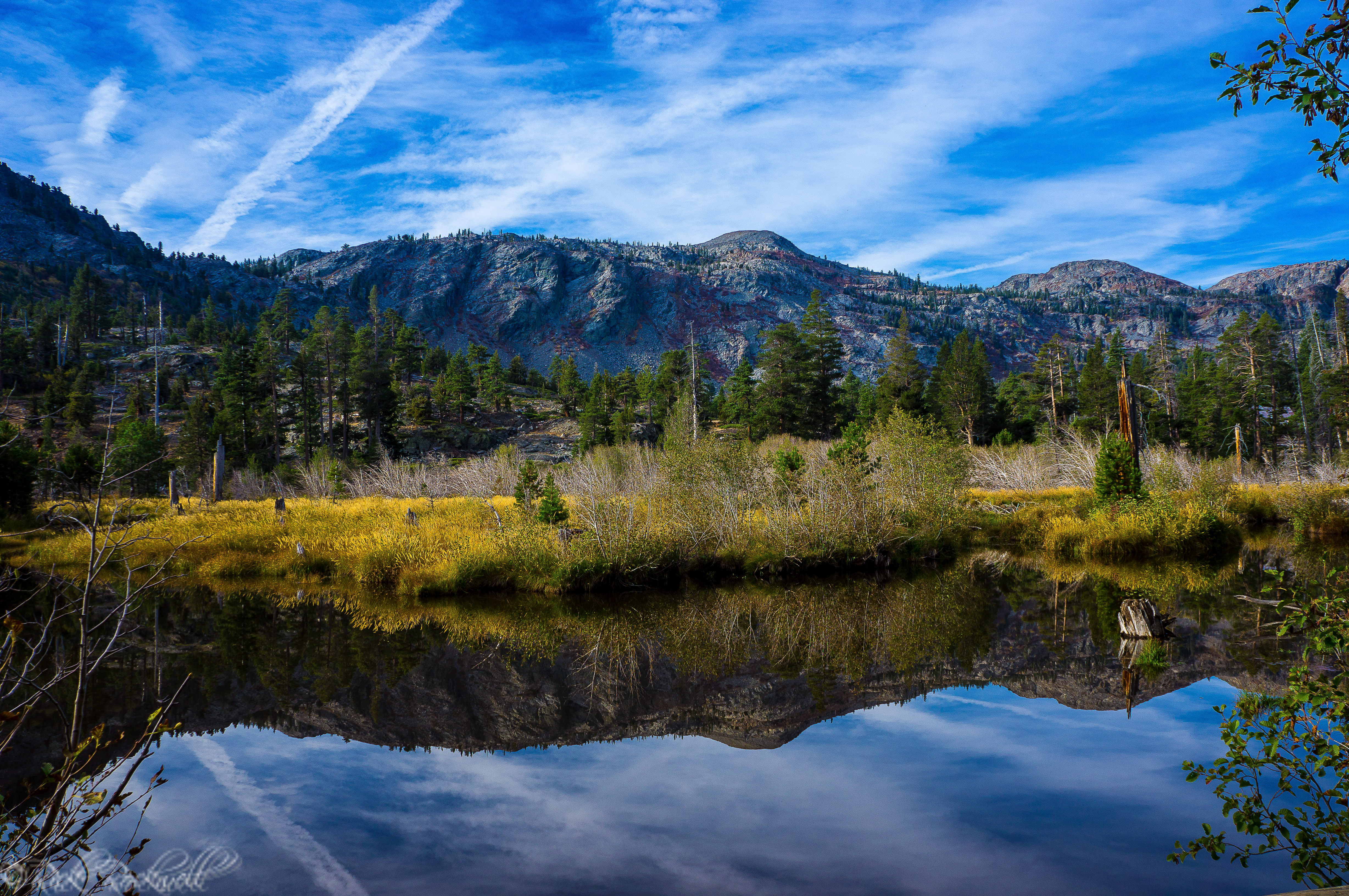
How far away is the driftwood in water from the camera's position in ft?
36.6

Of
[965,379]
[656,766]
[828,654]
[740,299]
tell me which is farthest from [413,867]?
[740,299]

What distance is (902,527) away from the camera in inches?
804

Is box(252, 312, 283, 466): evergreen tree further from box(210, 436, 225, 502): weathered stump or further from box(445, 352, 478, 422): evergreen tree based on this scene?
box(210, 436, 225, 502): weathered stump

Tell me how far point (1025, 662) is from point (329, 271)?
706 ft

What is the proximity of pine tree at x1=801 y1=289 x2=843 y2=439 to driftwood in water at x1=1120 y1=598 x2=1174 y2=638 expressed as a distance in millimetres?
39411

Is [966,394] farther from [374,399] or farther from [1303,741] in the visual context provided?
[1303,741]

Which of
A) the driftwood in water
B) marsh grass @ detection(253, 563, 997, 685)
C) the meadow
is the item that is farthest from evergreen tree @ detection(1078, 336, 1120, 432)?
the driftwood in water

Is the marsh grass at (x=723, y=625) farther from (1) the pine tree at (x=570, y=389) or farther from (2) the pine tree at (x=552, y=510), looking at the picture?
(1) the pine tree at (x=570, y=389)

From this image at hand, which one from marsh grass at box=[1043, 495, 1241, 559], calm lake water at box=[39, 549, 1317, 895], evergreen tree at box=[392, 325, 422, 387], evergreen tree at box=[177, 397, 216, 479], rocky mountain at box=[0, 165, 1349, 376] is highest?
rocky mountain at box=[0, 165, 1349, 376]

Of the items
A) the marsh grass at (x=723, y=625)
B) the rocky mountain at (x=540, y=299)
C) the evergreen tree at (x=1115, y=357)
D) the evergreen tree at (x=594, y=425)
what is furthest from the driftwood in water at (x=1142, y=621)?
the rocky mountain at (x=540, y=299)

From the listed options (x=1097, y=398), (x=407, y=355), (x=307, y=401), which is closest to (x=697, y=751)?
(x=1097, y=398)

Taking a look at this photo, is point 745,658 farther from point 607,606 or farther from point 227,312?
point 227,312

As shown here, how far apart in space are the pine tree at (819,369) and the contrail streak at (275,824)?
4561 cm

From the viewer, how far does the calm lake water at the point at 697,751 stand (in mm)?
5270
